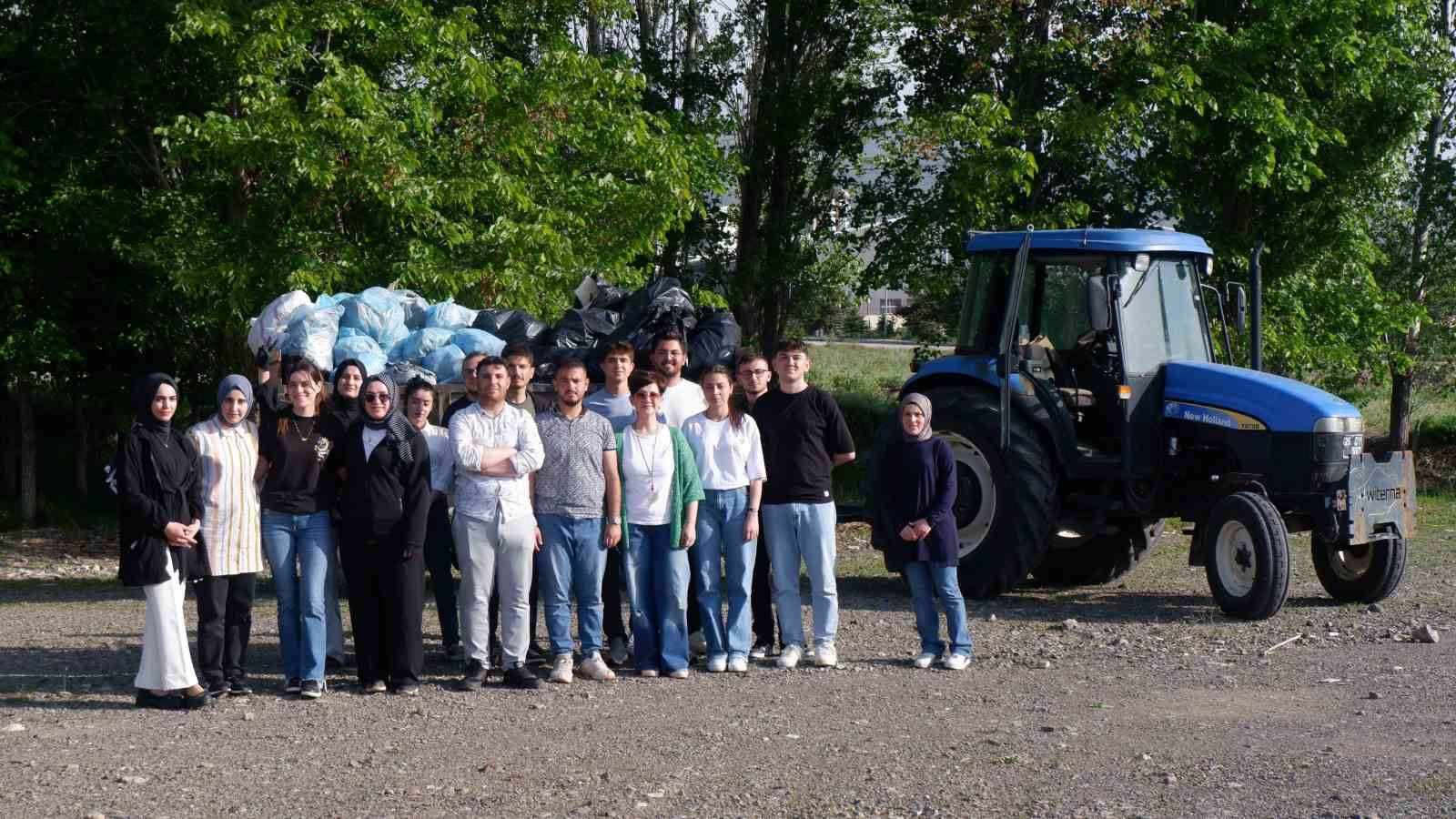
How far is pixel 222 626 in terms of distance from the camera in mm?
7344

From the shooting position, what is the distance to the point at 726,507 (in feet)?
25.9

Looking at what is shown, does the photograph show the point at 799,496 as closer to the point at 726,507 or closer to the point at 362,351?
the point at 726,507

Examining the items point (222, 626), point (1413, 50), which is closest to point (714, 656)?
point (222, 626)

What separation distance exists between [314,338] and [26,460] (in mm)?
11485

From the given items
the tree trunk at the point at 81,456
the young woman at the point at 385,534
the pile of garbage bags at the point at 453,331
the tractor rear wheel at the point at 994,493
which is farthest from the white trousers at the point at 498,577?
the tree trunk at the point at 81,456

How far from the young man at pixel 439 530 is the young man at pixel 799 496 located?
167 centimetres

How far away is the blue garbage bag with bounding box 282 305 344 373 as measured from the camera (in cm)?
981

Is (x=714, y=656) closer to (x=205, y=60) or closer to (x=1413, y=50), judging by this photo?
(x=205, y=60)

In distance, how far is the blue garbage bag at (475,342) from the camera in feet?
33.1

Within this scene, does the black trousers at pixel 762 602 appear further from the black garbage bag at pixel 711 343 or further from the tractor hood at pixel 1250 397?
the tractor hood at pixel 1250 397

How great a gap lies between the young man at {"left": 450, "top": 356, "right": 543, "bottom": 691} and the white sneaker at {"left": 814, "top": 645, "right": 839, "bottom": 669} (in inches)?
59.0

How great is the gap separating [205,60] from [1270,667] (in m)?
12.3

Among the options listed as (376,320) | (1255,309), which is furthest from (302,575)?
(1255,309)

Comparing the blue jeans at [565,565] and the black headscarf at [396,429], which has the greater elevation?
the black headscarf at [396,429]
